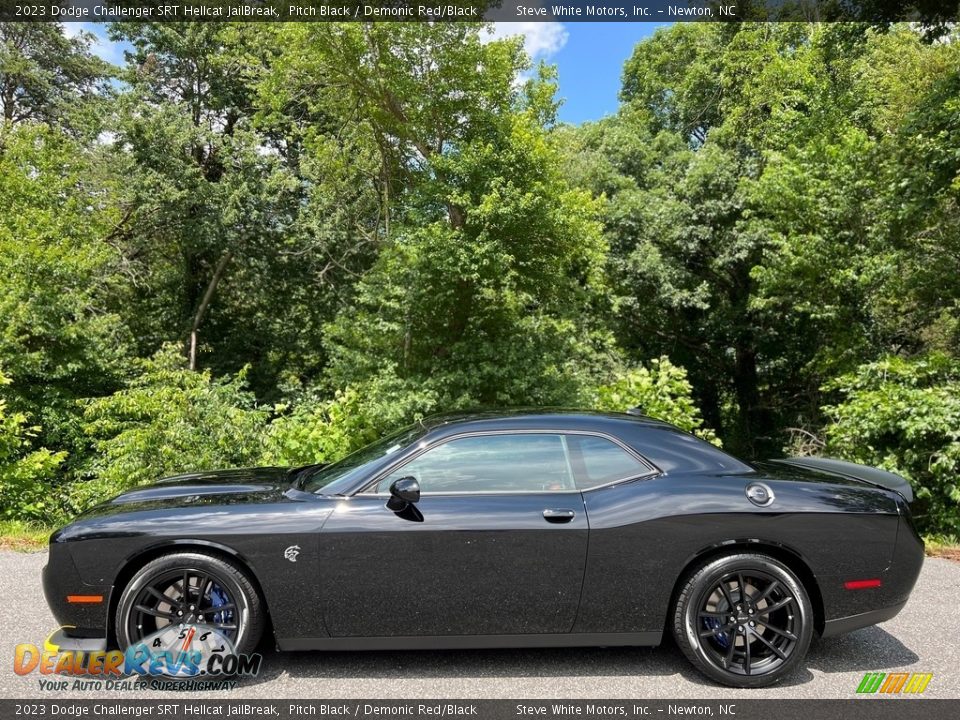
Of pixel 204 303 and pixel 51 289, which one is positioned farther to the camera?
pixel 204 303

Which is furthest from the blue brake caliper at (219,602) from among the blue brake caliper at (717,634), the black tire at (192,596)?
the blue brake caliper at (717,634)

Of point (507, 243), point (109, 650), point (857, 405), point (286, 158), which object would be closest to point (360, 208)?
point (286, 158)

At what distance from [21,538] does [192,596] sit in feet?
12.5

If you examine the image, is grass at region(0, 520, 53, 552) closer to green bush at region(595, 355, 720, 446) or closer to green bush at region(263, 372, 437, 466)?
green bush at region(263, 372, 437, 466)

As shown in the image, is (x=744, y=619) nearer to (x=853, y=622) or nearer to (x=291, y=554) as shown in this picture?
(x=853, y=622)

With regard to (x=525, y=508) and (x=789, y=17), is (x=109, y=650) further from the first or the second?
(x=789, y=17)

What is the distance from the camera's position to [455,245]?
11469 millimetres

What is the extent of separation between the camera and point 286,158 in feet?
67.9

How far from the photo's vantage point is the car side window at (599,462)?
355cm

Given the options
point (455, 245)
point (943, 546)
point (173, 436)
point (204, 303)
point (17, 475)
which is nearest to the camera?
point (943, 546)

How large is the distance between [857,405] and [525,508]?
6551 mm

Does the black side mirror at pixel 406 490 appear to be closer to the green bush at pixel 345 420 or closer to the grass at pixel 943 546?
the grass at pixel 943 546

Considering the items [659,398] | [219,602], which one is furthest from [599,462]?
[659,398]

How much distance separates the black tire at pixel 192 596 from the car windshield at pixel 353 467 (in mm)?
603
